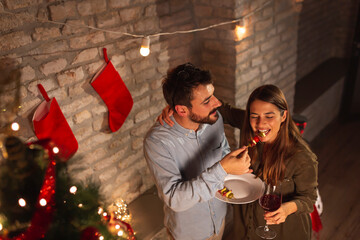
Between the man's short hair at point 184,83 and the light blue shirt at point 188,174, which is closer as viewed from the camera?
the light blue shirt at point 188,174

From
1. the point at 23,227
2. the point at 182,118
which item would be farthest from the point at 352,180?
the point at 23,227

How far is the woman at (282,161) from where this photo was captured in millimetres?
1718

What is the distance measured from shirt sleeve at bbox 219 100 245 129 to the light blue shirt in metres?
0.23

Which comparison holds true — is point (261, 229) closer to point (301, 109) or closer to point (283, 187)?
point (283, 187)

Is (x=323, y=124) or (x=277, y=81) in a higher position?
(x=277, y=81)

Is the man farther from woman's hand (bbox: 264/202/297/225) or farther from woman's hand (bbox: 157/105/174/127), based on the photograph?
woman's hand (bbox: 264/202/297/225)

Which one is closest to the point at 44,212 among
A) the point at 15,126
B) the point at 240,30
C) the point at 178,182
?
the point at 178,182

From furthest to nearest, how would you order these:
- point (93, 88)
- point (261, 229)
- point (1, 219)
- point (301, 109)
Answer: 1. point (301, 109)
2. point (93, 88)
3. point (261, 229)
4. point (1, 219)

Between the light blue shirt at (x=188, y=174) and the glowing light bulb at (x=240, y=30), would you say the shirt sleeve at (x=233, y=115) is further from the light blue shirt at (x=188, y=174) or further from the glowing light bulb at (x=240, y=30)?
the glowing light bulb at (x=240, y=30)

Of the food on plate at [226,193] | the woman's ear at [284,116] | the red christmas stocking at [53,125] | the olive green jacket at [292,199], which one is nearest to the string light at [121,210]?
the red christmas stocking at [53,125]

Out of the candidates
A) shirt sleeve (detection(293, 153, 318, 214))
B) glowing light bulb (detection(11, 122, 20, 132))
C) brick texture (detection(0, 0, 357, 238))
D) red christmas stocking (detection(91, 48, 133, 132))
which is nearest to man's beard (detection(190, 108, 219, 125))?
shirt sleeve (detection(293, 153, 318, 214))

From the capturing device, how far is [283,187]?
1790 mm

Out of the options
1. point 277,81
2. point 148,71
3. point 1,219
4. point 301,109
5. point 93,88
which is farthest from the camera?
point 301,109

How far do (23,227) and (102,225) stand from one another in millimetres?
357
